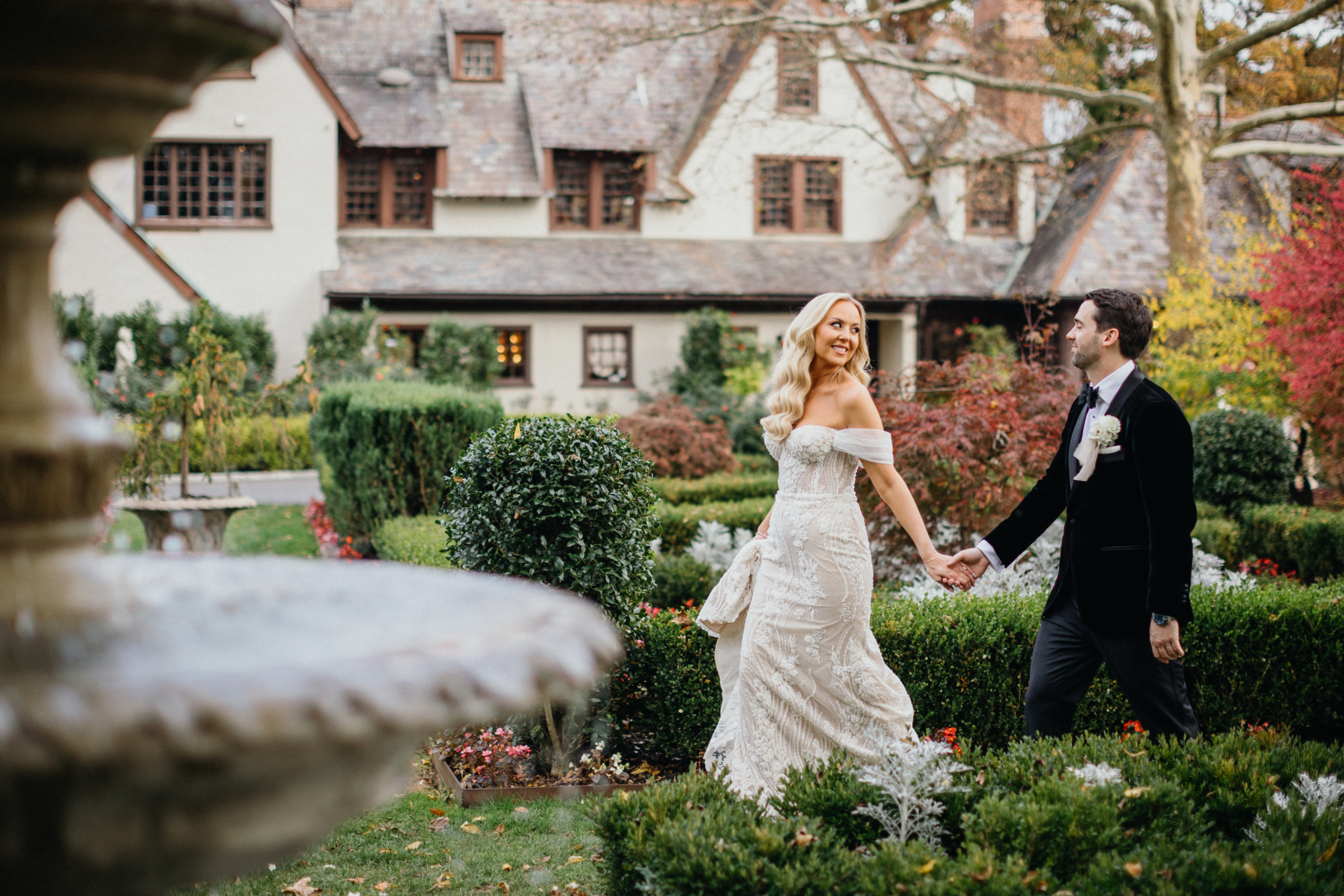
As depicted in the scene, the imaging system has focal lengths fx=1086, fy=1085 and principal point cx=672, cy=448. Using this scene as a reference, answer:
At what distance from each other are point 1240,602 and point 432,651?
6.48 metres

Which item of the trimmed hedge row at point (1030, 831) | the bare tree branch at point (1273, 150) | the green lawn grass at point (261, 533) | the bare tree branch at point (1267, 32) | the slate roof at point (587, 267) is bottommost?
the green lawn grass at point (261, 533)

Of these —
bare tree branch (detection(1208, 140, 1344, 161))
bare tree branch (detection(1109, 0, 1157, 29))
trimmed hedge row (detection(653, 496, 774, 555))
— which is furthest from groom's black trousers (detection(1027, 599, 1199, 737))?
bare tree branch (detection(1208, 140, 1344, 161))

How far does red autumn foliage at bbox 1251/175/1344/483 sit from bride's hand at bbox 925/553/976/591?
8.49 m

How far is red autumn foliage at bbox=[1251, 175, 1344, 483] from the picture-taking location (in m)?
11.8

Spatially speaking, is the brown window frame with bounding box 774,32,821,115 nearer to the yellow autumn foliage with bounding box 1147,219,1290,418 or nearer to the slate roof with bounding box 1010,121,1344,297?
the slate roof with bounding box 1010,121,1344,297

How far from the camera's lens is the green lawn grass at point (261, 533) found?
1324 centimetres

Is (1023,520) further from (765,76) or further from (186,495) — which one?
(765,76)

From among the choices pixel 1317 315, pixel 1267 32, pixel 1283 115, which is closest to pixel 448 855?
pixel 1317 315

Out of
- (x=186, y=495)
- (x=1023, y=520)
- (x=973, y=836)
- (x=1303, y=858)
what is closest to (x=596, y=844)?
(x=973, y=836)

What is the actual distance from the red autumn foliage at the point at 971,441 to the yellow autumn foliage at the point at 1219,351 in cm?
625

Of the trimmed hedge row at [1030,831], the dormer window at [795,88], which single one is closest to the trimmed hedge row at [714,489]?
the trimmed hedge row at [1030,831]

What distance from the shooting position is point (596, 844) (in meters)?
5.02

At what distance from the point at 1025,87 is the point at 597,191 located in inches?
464

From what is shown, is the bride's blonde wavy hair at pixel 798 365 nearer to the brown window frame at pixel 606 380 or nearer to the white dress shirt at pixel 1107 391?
the white dress shirt at pixel 1107 391
